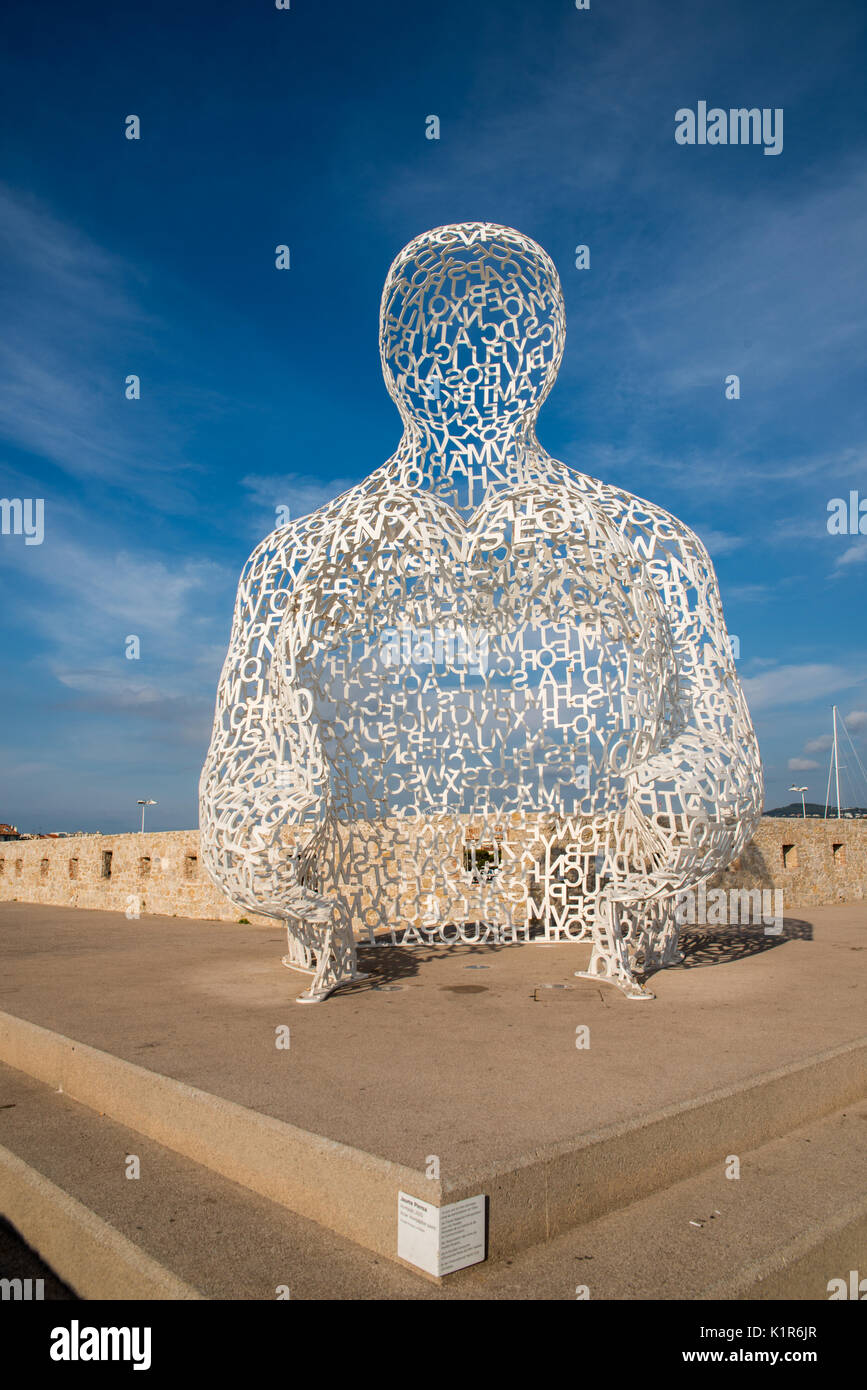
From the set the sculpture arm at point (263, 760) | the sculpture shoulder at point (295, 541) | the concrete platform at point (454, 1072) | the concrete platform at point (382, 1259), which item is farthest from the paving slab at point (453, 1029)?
the sculpture shoulder at point (295, 541)

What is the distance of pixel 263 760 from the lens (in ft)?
18.8

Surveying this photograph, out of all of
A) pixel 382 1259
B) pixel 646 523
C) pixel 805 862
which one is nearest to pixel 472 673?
pixel 646 523

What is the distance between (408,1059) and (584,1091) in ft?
2.99

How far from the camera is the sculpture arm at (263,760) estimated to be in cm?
495

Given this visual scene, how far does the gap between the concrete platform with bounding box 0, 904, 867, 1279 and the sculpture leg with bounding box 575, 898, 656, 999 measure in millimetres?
119

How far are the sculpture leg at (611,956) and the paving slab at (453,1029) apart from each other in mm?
102

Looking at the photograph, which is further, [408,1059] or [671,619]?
[671,619]

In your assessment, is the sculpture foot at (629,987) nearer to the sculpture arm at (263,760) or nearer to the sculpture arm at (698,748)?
the sculpture arm at (698,748)

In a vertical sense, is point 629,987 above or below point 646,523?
below

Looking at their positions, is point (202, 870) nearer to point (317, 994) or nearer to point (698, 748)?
point (317, 994)

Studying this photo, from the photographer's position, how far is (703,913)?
9.92 meters

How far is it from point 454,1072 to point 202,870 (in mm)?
8657
